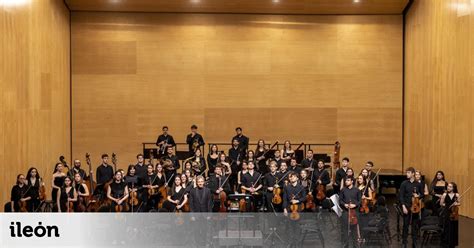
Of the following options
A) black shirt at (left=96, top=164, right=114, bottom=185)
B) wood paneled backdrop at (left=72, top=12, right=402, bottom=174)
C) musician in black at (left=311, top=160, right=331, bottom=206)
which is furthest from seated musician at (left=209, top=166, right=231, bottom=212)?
wood paneled backdrop at (left=72, top=12, right=402, bottom=174)

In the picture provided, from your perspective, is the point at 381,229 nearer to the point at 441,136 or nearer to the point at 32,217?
the point at 32,217

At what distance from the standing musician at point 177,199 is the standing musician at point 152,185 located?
2.91ft

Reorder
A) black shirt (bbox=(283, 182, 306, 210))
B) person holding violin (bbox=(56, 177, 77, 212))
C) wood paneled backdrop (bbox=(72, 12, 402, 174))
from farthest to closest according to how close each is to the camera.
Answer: wood paneled backdrop (bbox=(72, 12, 402, 174)), person holding violin (bbox=(56, 177, 77, 212)), black shirt (bbox=(283, 182, 306, 210))

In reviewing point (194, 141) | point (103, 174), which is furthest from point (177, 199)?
point (194, 141)

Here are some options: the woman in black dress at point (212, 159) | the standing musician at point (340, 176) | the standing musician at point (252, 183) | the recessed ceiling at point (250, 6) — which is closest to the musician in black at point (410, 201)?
the standing musician at point (340, 176)

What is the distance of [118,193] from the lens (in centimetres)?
1233

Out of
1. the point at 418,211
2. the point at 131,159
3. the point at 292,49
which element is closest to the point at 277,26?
the point at 292,49

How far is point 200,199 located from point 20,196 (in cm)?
318

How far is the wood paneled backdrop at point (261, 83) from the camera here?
1900cm

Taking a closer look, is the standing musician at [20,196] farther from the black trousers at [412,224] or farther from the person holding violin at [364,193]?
the black trousers at [412,224]

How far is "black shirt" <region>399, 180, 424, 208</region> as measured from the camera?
1206 centimetres

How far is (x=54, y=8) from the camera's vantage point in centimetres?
1723

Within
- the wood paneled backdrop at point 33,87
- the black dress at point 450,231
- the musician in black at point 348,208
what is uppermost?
the wood paneled backdrop at point 33,87

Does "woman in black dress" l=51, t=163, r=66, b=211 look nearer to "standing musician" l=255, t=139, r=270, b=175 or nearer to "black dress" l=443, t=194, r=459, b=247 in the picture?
"standing musician" l=255, t=139, r=270, b=175
